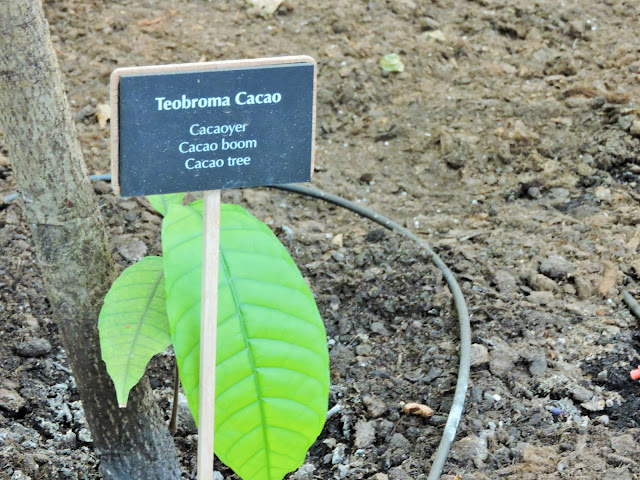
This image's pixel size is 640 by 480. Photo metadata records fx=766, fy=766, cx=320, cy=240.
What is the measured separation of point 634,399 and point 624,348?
21 cm

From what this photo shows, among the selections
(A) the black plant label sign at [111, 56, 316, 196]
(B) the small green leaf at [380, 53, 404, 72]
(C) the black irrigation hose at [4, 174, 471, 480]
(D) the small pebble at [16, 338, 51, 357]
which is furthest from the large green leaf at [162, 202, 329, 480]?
(B) the small green leaf at [380, 53, 404, 72]

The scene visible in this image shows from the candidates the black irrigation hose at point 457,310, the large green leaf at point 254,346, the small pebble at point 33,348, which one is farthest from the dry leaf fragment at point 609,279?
the small pebble at point 33,348

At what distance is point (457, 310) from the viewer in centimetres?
240

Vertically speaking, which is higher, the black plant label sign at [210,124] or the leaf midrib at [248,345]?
the black plant label sign at [210,124]

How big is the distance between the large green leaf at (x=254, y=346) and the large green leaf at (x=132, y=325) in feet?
0.29

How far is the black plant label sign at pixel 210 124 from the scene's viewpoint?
1.23 meters

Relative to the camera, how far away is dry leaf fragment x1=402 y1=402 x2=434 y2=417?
2080 millimetres

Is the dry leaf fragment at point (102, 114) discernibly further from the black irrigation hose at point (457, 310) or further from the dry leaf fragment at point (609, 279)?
the dry leaf fragment at point (609, 279)

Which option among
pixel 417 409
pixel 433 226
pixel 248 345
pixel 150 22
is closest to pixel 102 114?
pixel 150 22

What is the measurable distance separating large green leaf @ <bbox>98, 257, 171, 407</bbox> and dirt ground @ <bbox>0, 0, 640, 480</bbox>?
68 centimetres

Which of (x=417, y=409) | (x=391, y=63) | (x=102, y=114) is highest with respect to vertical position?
(x=391, y=63)

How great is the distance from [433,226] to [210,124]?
6.01 ft

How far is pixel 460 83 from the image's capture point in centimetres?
379

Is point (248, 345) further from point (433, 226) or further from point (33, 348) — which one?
point (433, 226)
